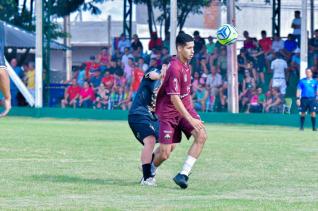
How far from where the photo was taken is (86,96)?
123 feet

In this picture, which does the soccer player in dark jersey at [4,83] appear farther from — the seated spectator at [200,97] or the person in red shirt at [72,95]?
the person in red shirt at [72,95]

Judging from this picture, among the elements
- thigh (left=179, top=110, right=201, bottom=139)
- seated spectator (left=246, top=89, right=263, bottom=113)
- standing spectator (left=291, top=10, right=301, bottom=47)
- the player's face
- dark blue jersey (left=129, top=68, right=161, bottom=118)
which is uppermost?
standing spectator (left=291, top=10, right=301, bottom=47)

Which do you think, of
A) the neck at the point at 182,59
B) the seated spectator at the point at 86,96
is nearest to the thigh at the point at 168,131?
the neck at the point at 182,59

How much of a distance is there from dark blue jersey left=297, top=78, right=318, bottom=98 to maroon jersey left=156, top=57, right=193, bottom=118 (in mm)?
18311

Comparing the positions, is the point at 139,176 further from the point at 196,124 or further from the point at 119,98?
the point at 119,98

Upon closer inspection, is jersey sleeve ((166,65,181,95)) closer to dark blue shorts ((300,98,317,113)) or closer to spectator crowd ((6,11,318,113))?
dark blue shorts ((300,98,317,113))

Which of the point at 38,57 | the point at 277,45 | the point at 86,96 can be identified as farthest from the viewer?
the point at 86,96

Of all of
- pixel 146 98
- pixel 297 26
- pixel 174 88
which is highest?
pixel 297 26

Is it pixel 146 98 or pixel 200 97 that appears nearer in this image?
pixel 146 98

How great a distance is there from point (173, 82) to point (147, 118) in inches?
36.5

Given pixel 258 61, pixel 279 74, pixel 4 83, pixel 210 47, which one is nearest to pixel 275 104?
pixel 279 74

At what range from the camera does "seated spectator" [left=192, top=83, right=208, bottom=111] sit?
113 ft

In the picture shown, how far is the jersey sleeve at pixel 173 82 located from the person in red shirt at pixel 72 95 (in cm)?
2558

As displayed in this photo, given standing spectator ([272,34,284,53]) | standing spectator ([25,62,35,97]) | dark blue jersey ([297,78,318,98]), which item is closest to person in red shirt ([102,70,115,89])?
standing spectator ([25,62,35,97])
